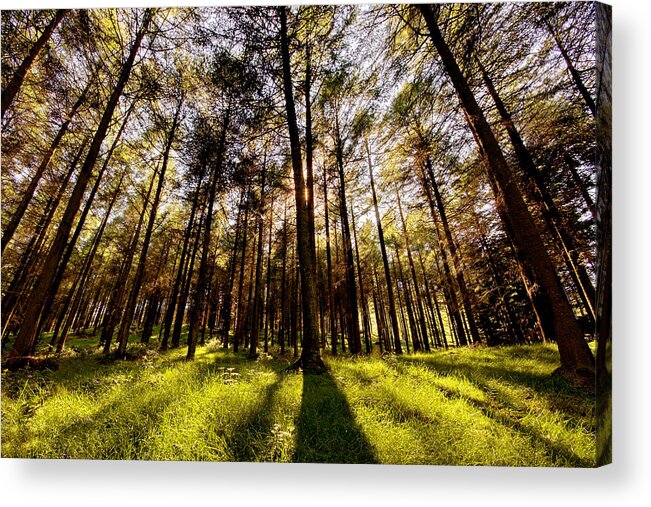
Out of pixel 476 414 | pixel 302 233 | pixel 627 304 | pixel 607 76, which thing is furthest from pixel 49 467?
pixel 607 76

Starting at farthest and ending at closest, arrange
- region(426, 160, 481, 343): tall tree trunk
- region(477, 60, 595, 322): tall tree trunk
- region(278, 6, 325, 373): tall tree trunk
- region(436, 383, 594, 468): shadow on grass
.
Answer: region(426, 160, 481, 343): tall tree trunk < region(278, 6, 325, 373): tall tree trunk < region(477, 60, 595, 322): tall tree trunk < region(436, 383, 594, 468): shadow on grass

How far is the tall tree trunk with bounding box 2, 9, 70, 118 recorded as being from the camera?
347 centimetres

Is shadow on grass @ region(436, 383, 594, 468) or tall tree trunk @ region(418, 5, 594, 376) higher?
tall tree trunk @ region(418, 5, 594, 376)

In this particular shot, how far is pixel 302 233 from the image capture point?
14.6 ft

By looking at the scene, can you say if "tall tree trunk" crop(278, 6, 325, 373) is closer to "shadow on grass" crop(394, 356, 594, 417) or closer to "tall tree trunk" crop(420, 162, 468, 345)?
"shadow on grass" crop(394, 356, 594, 417)

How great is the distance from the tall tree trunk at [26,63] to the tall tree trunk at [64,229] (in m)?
0.92

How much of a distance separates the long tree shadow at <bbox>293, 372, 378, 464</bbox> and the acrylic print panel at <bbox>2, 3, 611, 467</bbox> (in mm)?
20

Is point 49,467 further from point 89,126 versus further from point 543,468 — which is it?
point 543,468

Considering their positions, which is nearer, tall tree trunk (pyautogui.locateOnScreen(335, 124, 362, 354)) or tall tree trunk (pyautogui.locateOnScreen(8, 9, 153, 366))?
tall tree trunk (pyautogui.locateOnScreen(8, 9, 153, 366))

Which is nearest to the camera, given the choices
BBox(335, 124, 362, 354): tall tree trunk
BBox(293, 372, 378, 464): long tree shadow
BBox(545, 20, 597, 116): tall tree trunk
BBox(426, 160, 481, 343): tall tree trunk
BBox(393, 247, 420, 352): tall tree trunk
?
BBox(293, 372, 378, 464): long tree shadow

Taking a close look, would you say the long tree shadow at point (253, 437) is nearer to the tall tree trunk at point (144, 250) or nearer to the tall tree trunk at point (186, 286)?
the tall tree trunk at point (144, 250)

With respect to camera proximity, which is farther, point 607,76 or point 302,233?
point 302,233

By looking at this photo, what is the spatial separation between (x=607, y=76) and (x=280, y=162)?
508 cm

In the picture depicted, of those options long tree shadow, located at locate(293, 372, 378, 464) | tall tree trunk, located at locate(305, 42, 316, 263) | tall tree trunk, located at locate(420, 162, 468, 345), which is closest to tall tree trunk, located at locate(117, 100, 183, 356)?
tall tree trunk, located at locate(305, 42, 316, 263)
